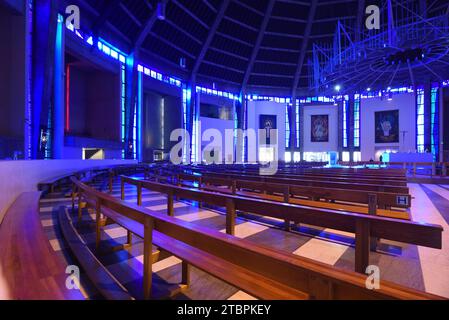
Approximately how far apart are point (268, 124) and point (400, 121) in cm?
1168

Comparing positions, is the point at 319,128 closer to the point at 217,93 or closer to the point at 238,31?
the point at 217,93

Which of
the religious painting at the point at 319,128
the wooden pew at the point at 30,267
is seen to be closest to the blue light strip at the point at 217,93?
the religious painting at the point at 319,128

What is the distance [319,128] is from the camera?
91.2 ft

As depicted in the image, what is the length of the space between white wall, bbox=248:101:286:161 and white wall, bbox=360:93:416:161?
24.7ft

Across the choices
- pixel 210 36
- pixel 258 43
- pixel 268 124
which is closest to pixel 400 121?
pixel 268 124

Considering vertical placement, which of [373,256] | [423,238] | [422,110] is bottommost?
[373,256]

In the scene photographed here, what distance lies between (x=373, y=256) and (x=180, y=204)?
3.68m

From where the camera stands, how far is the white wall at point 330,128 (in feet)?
89.0

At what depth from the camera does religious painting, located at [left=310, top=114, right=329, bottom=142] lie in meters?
27.5

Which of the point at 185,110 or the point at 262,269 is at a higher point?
the point at 185,110
